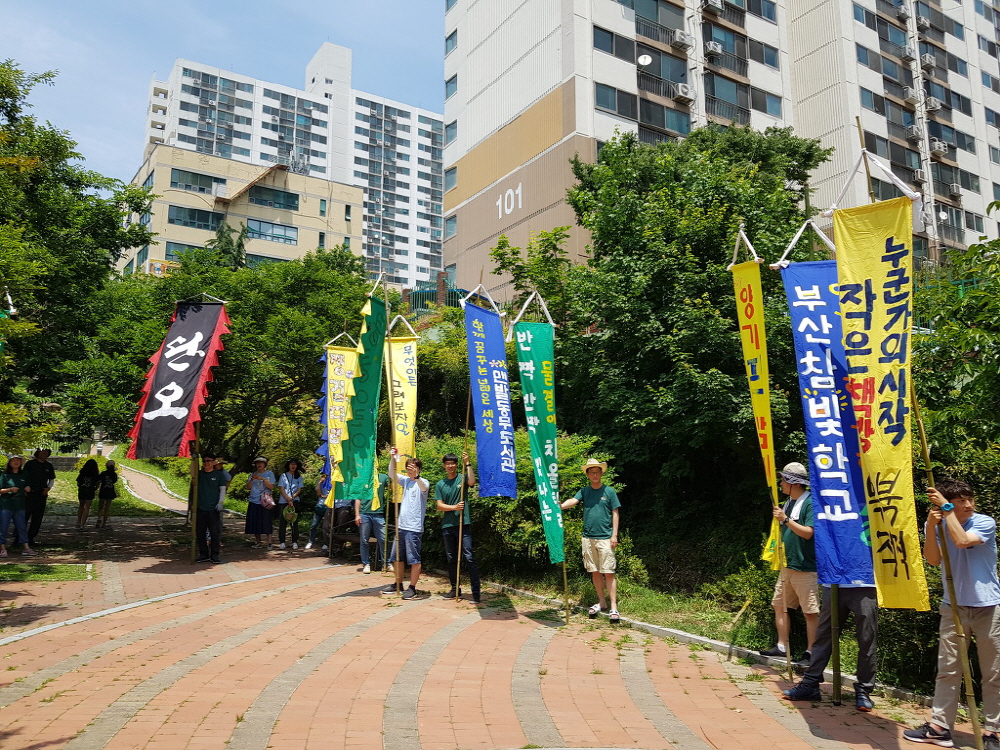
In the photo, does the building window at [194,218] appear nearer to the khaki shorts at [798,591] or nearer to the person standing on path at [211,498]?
the person standing on path at [211,498]

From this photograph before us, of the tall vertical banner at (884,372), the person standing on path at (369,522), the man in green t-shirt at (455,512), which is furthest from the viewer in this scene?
the person standing on path at (369,522)

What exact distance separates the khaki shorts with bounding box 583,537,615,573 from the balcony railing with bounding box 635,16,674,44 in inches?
1053

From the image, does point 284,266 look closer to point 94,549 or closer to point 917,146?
point 94,549

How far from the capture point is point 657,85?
30.2 m

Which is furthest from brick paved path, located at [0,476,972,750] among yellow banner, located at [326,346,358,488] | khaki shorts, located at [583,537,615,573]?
yellow banner, located at [326,346,358,488]

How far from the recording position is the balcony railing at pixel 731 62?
31.8 m

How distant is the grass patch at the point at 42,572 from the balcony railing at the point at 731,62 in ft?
101

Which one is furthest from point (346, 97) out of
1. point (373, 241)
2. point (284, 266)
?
point (284, 266)

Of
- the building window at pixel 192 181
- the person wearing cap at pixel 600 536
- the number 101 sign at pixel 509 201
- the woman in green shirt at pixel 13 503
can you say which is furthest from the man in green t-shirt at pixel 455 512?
the building window at pixel 192 181

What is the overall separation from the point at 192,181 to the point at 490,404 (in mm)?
51533

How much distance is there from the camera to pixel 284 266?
759 inches

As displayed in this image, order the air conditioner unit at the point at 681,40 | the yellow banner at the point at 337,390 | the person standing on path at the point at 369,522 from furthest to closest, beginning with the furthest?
the air conditioner unit at the point at 681,40 < the yellow banner at the point at 337,390 < the person standing on path at the point at 369,522

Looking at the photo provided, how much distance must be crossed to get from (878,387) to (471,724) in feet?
13.3

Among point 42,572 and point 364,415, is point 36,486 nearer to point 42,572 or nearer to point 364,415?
point 42,572
